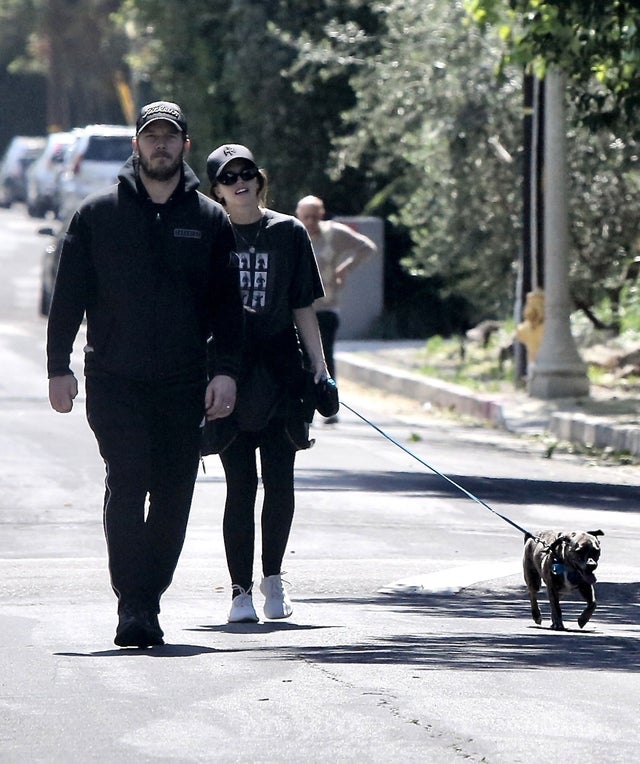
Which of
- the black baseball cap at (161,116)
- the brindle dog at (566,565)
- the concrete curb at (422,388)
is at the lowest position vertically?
the concrete curb at (422,388)

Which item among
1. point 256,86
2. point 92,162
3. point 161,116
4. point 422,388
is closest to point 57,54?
point 92,162

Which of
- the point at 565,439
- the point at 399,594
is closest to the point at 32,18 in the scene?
the point at 565,439

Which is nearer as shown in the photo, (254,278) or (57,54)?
(254,278)

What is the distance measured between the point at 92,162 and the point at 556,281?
21.0 metres

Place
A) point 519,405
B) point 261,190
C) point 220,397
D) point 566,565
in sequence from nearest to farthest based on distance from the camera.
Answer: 1. point 220,397
2. point 566,565
3. point 261,190
4. point 519,405

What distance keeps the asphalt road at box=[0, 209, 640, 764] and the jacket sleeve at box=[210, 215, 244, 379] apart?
98 centimetres

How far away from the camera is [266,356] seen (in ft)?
25.0

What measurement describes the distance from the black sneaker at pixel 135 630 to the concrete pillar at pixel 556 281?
11894 millimetres

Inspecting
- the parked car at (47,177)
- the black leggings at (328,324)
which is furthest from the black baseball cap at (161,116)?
the parked car at (47,177)

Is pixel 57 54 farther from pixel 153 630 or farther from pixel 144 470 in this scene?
pixel 153 630

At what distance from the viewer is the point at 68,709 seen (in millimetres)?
5727

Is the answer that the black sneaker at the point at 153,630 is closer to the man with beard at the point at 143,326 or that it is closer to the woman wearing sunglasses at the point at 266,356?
the man with beard at the point at 143,326

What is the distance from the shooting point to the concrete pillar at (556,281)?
18406 mm

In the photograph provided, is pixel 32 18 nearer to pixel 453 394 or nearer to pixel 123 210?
pixel 453 394
